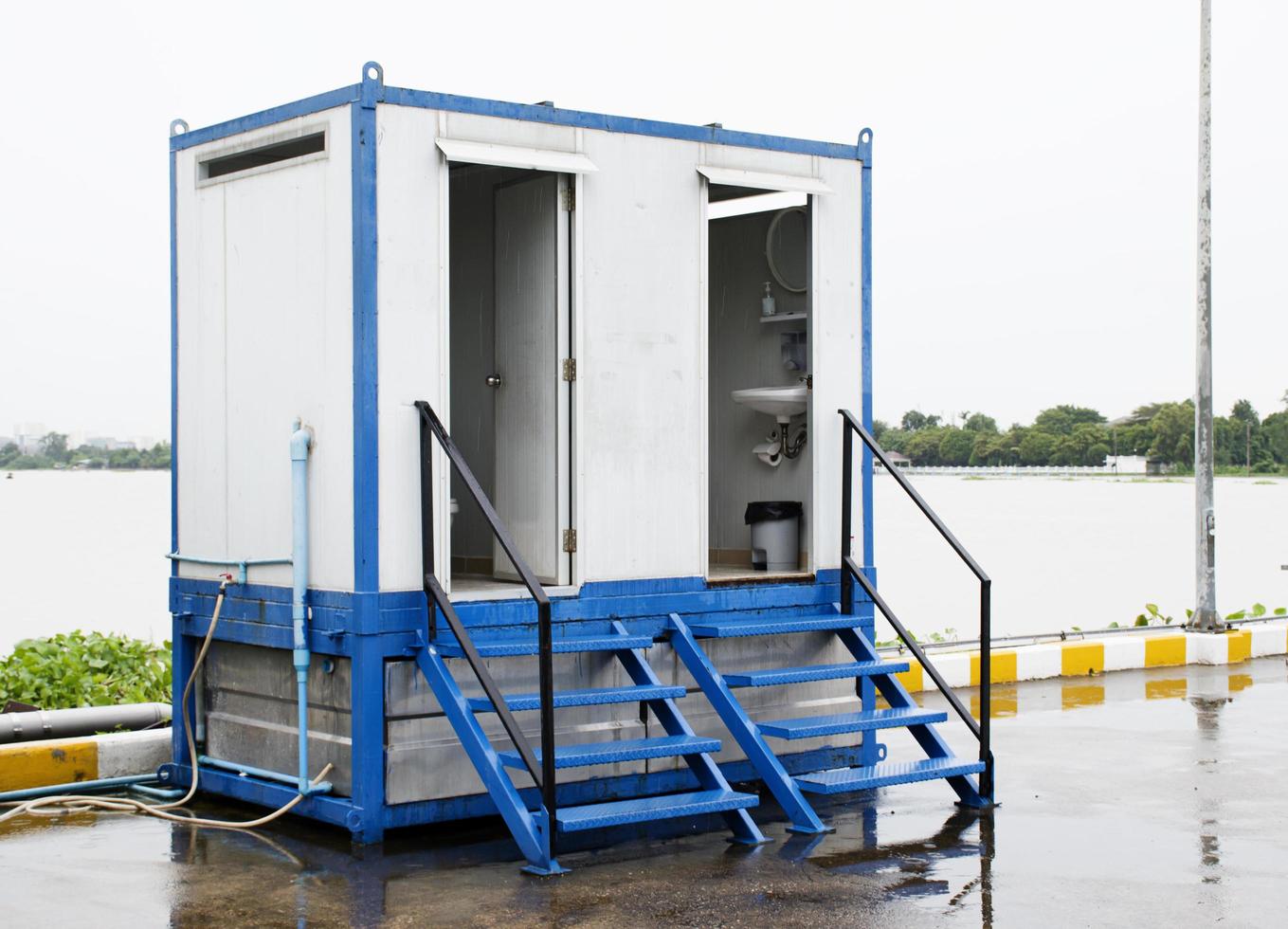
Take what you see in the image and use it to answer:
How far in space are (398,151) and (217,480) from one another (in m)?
1.84

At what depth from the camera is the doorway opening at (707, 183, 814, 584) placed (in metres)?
8.80

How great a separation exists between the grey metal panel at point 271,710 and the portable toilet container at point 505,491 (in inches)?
0.7

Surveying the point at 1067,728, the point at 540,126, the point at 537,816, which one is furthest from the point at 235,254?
the point at 1067,728

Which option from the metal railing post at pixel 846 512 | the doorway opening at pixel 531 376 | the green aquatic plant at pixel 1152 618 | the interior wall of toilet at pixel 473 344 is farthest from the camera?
the green aquatic plant at pixel 1152 618

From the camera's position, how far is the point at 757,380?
955 centimetres

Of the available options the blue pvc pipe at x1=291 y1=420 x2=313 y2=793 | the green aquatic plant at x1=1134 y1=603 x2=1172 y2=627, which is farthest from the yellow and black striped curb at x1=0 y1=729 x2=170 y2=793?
the green aquatic plant at x1=1134 y1=603 x2=1172 y2=627

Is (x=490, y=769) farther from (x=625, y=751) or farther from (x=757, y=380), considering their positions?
(x=757, y=380)

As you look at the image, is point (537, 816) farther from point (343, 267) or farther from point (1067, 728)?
point (1067, 728)

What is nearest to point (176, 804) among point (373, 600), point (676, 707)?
point (373, 600)

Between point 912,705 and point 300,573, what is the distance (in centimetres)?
286

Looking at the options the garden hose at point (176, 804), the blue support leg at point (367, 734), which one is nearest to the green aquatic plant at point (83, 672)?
the garden hose at point (176, 804)

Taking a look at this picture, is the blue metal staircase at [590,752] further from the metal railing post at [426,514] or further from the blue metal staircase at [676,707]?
→ the metal railing post at [426,514]

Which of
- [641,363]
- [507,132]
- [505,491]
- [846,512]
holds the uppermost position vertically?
[507,132]

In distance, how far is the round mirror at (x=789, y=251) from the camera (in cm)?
927
